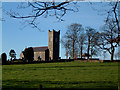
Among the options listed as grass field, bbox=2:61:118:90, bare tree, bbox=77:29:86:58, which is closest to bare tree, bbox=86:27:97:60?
bare tree, bbox=77:29:86:58

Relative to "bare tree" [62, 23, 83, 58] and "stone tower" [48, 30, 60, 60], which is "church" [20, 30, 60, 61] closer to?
"stone tower" [48, 30, 60, 60]

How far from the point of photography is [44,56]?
8356cm

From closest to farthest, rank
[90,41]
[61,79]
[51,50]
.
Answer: [61,79]
[90,41]
[51,50]

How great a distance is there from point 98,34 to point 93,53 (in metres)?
6.09

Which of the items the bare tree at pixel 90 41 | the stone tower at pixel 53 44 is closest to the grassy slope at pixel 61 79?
the bare tree at pixel 90 41

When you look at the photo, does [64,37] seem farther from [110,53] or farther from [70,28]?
[110,53]

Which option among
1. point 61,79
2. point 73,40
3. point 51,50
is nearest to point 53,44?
point 51,50

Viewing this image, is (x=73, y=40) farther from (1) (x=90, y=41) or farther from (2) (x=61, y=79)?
(2) (x=61, y=79)

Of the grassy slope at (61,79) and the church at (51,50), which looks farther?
the church at (51,50)

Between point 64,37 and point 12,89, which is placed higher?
point 64,37

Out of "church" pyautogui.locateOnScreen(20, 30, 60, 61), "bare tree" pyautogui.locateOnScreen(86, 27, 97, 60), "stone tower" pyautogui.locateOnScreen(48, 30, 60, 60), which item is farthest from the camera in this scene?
"stone tower" pyautogui.locateOnScreen(48, 30, 60, 60)

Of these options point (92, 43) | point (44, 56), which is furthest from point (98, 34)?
point (44, 56)

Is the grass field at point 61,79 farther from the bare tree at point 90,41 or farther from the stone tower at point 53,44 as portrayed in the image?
the stone tower at point 53,44

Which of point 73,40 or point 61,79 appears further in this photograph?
point 73,40
